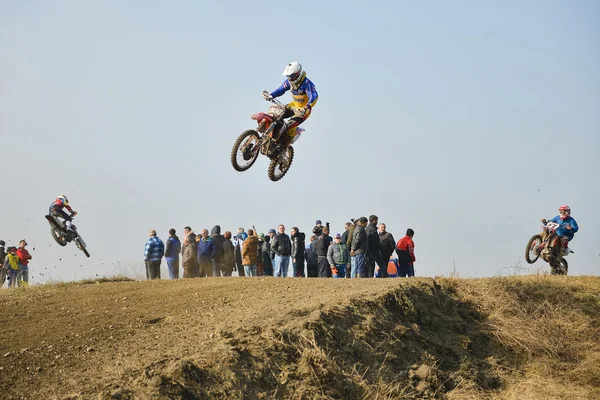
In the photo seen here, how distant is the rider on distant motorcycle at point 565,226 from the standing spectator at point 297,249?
6.53 metres

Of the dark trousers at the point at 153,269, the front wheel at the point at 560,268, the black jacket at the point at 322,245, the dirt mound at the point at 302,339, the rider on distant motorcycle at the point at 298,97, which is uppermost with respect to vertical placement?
the rider on distant motorcycle at the point at 298,97

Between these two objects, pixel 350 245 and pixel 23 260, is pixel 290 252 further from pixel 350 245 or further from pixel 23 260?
pixel 23 260

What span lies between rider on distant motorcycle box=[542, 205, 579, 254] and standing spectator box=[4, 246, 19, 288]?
1561 centimetres

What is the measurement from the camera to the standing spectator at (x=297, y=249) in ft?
61.1

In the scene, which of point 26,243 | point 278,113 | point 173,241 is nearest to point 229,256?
point 173,241

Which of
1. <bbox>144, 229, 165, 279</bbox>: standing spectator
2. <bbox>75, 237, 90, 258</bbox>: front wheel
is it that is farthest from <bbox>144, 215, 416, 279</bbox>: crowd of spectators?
<bbox>75, 237, 90, 258</bbox>: front wheel

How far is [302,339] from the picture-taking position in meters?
10.1

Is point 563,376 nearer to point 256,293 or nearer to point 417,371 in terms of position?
point 417,371

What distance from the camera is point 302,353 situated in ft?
32.3

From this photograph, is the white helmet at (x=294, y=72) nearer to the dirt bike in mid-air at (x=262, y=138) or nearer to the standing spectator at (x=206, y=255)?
the dirt bike in mid-air at (x=262, y=138)

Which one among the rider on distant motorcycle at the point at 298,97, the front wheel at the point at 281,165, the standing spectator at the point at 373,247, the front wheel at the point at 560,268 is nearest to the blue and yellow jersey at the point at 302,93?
the rider on distant motorcycle at the point at 298,97

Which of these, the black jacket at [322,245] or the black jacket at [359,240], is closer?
the black jacket at [359,240]

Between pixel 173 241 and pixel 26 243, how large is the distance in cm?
542

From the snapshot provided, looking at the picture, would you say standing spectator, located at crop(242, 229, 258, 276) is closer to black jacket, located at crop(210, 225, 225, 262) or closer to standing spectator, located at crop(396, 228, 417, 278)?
black jacket, located at crop(210, 225, 225, 262)
